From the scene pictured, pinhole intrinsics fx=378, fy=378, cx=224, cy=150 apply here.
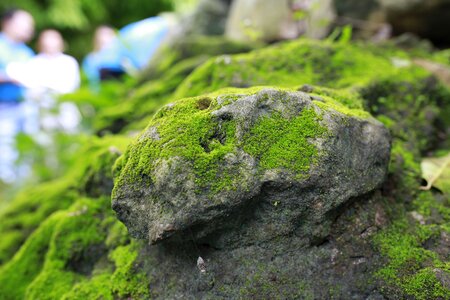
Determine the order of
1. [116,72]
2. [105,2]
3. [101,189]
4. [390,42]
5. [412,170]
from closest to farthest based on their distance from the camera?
[412,170], [101,189], [390,42], [116,72], [105,2]

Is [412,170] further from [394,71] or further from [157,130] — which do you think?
[157,130]

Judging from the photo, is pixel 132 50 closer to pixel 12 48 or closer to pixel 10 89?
pixel 12 48

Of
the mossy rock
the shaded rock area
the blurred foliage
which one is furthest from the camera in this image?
the blurred foliage

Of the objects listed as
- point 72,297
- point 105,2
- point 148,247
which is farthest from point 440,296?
point 105,2

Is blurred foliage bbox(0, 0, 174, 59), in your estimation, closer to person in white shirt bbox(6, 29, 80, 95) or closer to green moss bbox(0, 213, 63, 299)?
person in white shirt bbox(6, 29, 80, 95)

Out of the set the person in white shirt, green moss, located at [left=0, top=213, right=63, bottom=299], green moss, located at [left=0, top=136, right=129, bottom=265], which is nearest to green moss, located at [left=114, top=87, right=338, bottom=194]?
green moss, located at [left=0, top=136, right=129, bottom=265]

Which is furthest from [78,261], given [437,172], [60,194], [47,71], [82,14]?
[82,14]
